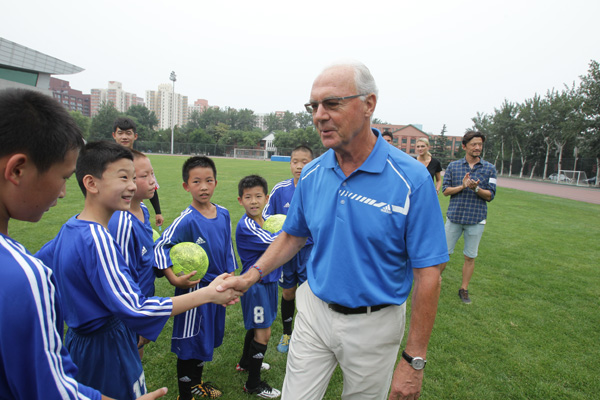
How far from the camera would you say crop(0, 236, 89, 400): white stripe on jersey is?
3.52ft

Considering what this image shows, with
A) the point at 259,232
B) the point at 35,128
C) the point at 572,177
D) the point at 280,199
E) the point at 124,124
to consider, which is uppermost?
the point at 572,177

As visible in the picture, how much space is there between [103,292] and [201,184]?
65.4 inches

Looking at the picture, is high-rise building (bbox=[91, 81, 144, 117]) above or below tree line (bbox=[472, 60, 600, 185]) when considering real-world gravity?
above

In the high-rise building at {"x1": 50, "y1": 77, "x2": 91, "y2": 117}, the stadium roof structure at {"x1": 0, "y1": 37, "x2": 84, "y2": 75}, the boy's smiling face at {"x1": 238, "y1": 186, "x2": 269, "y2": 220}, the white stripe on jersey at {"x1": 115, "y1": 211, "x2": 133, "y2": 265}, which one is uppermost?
the high-rise building at {"x1": 50, "y1": 77, "x2": 91, "y2": 117}

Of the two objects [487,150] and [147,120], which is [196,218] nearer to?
[487,150]

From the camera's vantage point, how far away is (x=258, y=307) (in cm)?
347

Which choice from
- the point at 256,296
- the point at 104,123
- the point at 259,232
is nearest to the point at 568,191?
the point at 259,232

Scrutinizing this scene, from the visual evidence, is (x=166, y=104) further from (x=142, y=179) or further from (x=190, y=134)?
(x=142, y=179)

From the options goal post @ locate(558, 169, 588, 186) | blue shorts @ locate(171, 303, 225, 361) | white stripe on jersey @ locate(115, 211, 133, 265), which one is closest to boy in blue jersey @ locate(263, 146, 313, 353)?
blue shorts @ locate(171, 303, 225, 361)

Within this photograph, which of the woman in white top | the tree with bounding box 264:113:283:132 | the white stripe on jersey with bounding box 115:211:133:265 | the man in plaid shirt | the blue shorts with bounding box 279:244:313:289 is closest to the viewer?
the white stripe on jersey with bounding box 115:211:133:265

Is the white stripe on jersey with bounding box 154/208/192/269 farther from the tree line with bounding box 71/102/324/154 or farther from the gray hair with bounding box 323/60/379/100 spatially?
the tree line with bounding box 71/102/324/154

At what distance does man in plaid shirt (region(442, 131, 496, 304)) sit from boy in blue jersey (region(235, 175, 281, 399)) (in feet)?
12.4

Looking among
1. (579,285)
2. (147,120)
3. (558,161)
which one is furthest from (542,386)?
(147,120)

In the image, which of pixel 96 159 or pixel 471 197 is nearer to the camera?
pixel 96 159
